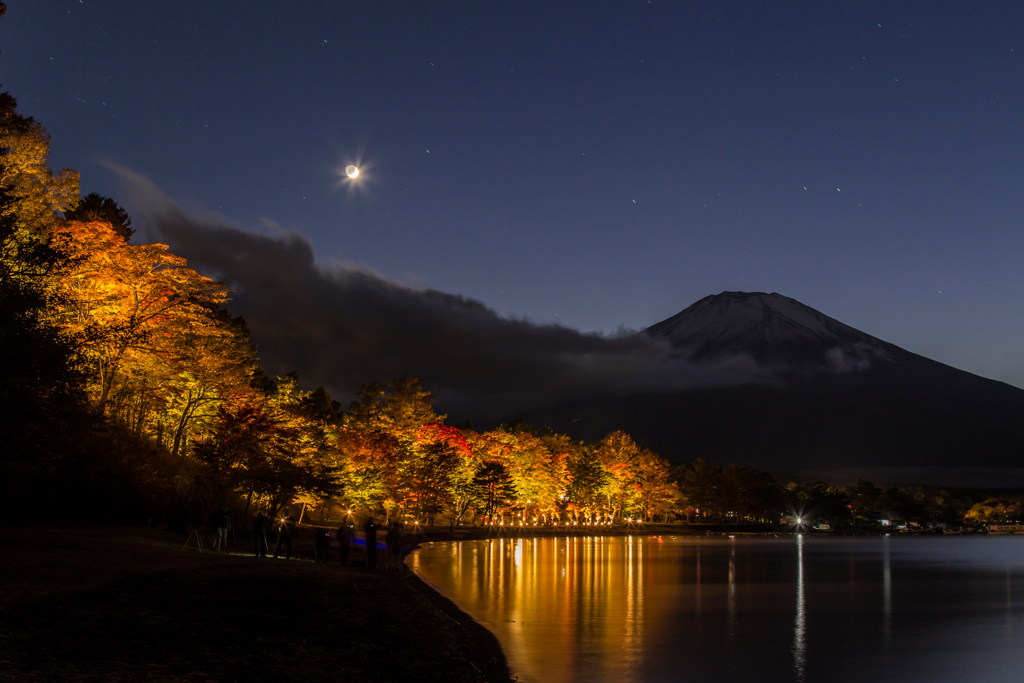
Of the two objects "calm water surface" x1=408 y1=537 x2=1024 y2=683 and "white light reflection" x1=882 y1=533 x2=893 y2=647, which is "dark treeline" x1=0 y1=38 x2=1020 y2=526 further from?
"white light reflection" x1=882 y1=533 x2=893 y2=647

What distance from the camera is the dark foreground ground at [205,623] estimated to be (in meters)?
9.66

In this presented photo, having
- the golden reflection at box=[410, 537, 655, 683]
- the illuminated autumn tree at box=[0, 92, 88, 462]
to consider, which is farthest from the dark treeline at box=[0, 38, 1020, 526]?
the golden reflection at box=[410, 537, 655, 683]

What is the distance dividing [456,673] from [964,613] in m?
16.8

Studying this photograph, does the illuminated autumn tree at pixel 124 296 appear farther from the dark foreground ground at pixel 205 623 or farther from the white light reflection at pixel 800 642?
the white light reflection at pixel 800 642

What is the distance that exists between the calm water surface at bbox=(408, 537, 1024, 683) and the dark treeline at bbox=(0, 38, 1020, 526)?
32.6 ft

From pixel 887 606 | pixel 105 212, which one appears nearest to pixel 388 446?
pixel 105 212

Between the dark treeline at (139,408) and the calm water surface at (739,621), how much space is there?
9.92m

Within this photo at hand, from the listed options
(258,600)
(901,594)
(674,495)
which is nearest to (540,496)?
(674,495)

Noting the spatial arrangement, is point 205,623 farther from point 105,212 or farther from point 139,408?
point 105,212

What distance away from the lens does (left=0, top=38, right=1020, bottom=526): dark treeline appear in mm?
20281

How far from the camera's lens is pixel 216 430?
117 feet

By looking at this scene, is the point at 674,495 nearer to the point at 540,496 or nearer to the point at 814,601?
the point at 540,496

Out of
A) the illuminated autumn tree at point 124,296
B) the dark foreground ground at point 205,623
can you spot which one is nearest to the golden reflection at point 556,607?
the dark foreground ground at point 205,623

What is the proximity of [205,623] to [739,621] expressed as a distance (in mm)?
12337
